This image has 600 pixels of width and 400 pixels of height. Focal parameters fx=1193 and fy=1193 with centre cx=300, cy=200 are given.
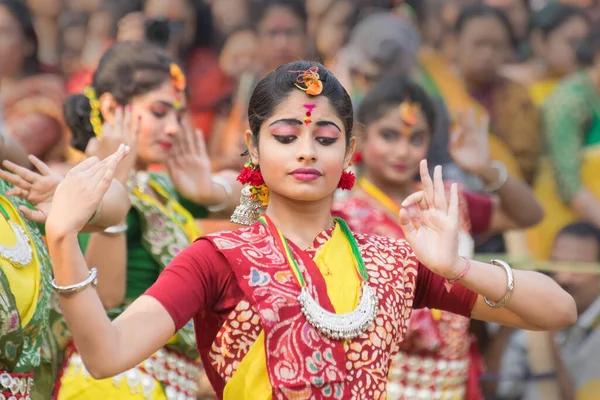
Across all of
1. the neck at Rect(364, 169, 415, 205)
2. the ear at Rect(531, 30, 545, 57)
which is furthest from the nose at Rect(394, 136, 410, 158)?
the ear at Rect(531, 30, 545, 57)

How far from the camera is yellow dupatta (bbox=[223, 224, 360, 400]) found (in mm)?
3090

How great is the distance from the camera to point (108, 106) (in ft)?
15.3

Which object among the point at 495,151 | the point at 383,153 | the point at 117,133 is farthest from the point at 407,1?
the point at 117,133

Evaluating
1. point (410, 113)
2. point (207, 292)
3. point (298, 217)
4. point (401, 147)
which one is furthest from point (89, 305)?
point (410, 113)

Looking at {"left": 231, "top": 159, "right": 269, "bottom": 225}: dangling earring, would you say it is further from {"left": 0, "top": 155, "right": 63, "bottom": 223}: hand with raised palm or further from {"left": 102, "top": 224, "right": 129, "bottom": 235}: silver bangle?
{"left": 102, "top": 224, "right": 129, "bottom": 235}: silver bangle

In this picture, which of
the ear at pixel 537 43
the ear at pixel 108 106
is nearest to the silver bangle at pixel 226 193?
the ear at pixel 108 106

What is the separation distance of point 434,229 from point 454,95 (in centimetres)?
445

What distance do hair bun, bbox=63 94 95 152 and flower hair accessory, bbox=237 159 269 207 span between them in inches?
54.9

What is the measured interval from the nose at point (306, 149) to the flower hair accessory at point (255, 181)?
0.20m

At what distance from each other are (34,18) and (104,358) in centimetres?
644

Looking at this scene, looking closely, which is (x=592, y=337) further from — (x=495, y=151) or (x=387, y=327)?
(x=387, y=327)

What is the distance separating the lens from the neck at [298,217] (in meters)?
3.35

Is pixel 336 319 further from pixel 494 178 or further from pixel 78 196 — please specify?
pixel 494 178

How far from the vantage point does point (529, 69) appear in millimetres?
8391
